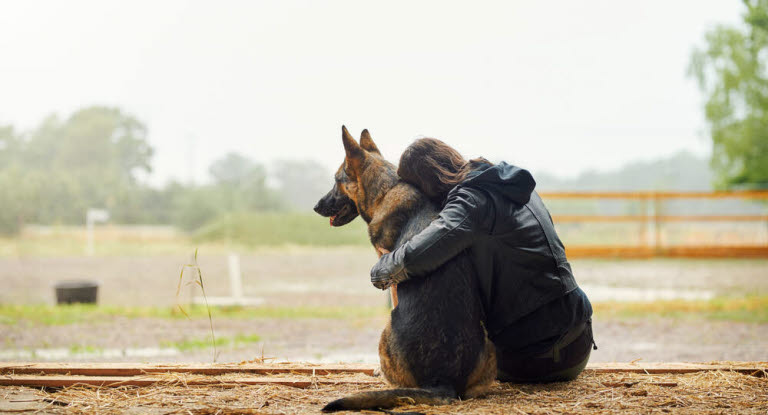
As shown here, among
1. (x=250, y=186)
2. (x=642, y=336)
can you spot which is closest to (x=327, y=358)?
(x=642, y=336)

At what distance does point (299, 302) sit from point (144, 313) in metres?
2.27

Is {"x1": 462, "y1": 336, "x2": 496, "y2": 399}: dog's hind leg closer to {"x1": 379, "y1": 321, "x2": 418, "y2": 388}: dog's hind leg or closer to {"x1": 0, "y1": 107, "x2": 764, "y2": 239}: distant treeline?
{"x1": 379, "y1": 321, "x2": 418, "y2": 388}: dog's hind leg

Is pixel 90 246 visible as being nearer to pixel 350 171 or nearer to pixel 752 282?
pixel 350 171

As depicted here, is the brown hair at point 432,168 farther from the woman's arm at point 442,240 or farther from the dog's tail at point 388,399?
the dog's tail at point 388,399

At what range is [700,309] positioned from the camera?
8.05m

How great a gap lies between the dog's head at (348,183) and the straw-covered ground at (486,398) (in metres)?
0.75

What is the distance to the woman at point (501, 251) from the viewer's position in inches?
83.5

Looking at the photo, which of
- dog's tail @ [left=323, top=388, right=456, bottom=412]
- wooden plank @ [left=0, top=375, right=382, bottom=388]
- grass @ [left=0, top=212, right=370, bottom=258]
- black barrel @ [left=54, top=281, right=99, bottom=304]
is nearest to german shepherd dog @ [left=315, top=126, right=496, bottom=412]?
dog's tail @ [left=323, top=388, right=456, bottom=412]

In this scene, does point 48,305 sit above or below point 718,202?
below

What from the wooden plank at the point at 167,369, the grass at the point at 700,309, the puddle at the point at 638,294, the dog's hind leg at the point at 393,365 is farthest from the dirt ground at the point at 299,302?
the dog's hind leg at the point at 393,365

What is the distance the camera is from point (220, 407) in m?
2.22

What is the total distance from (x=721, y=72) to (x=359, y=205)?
17.4 meters

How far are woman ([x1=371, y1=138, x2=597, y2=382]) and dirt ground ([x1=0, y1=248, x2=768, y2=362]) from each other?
2005mm

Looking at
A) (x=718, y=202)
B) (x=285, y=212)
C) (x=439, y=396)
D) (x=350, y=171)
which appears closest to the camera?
(x=439, y=396)
